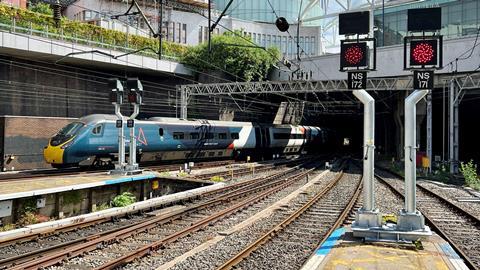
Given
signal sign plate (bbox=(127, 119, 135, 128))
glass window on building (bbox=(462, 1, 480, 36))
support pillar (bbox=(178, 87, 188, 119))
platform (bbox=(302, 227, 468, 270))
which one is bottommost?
platform (bbox=(302, 227, 468, 270))

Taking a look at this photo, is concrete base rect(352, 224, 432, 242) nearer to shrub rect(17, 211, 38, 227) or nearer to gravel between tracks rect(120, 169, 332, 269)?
gravel between tracks rect(120, 169, 332, 269)

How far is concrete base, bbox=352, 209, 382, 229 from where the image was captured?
8.86m

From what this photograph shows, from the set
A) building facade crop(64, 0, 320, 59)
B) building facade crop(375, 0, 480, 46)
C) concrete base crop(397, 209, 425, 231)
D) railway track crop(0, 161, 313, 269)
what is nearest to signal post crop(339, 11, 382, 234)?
concrete base crop(397, 209, 425, 231)

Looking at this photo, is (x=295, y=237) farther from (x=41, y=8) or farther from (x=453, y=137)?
(x=41, y=8)

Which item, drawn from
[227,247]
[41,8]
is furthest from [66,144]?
[41,8]

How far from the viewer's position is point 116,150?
23766 millimetres

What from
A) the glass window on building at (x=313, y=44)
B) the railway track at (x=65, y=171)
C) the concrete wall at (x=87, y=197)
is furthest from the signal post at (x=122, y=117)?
the glass window on building at (x=313, y=44)

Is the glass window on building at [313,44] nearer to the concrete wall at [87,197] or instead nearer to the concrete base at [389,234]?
the concrete wall at [87,197]

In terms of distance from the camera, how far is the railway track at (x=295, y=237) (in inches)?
→ 329

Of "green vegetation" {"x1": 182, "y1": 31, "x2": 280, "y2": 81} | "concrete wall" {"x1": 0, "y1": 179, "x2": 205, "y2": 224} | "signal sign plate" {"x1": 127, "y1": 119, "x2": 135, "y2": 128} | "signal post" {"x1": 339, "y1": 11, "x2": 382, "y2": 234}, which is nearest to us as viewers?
"signal post" {"x1": 339, "y1": 11, "x2": 382, "y2": 234}

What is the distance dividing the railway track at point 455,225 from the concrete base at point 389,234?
0.82 metres

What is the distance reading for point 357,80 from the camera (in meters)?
9.21

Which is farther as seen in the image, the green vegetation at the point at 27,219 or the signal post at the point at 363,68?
the green vegetation at the point at 27,219

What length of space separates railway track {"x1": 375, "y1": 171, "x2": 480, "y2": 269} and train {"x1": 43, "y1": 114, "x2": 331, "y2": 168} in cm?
1372
